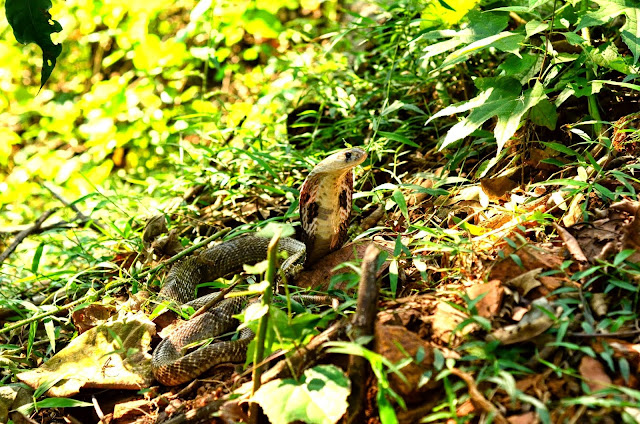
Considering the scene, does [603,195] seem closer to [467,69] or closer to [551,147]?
[551,147]

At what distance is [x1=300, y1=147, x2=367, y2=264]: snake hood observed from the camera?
3.51 metres

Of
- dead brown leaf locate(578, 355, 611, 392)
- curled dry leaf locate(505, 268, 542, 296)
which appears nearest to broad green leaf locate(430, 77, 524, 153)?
curled dry leaf locate(505, 268, 542, 296)

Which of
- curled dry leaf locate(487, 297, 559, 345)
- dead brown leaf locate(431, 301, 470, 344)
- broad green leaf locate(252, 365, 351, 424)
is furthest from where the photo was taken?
dead brown leaf locate(431, 301, 470, 344)

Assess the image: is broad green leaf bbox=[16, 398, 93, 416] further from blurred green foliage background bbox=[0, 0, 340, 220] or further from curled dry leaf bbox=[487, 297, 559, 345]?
blurred green foliage background bbox=[0, 0, 340, 220]

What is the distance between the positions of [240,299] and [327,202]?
0.74 meters

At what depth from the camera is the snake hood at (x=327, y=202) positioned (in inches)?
138

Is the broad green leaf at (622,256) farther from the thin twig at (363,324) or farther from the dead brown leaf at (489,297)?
the thin twig at (363,324)

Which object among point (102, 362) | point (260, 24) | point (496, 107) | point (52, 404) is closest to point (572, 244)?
point (496, 107)

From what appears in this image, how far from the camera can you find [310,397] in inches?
89.7

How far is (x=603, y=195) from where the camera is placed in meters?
3.06

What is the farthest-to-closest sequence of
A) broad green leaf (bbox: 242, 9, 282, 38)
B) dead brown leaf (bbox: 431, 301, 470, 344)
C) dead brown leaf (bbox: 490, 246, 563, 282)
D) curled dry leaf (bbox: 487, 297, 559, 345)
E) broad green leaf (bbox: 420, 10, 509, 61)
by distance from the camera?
broad green leaf (bbox: 242, 9, 282, 38) < broad green leaf (bbox: 420, 10, 509, 61) < dead brown leaf (bbox: 490, 246, 563, 282) < dead brown leaf (bbox: 431, 301, 470, 344) < curled dry leaf (bbox: 487, 297, 559, 345)

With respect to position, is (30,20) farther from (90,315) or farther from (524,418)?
(524,418)

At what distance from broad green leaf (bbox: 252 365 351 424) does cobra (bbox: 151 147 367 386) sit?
0.72 meters

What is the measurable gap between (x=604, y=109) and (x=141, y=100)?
4.99 metres
